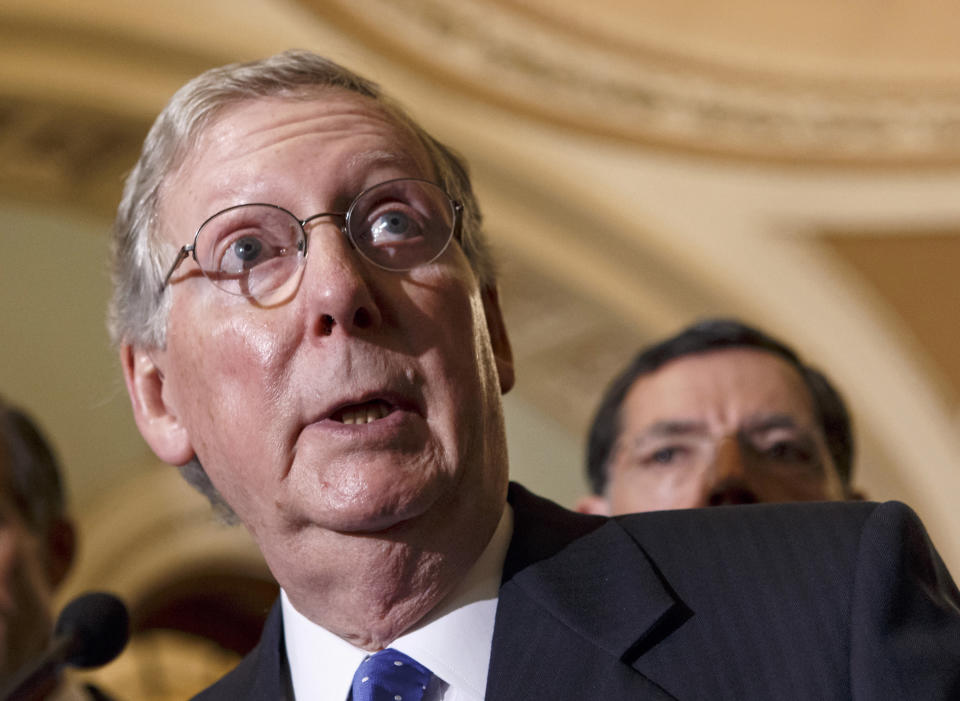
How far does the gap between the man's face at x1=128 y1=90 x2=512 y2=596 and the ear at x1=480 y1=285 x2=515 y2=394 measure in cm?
13

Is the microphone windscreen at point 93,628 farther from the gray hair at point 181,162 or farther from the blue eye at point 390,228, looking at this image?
the blue eye at point 390,228

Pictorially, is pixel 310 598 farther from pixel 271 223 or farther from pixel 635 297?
pixel 635 297

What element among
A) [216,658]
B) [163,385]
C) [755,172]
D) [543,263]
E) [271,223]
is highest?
[755,172]

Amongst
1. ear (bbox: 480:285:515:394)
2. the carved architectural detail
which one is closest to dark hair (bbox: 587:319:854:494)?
ear (bbox: 480:285:515:394)

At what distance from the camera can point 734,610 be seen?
154 cm

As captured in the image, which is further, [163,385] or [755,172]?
[755,172]

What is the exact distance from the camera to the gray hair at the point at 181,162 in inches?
71.6

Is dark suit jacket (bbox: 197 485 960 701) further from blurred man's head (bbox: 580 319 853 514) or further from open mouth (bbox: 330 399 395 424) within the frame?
blurred man's head (bbox: 580 319 853 514)

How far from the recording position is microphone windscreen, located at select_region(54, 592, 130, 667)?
186cm

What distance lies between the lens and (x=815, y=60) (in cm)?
849

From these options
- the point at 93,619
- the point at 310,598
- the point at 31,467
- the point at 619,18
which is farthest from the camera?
the point at 619,18

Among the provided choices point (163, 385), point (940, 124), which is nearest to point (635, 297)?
point (940, 124)

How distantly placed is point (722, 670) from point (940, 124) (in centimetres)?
749

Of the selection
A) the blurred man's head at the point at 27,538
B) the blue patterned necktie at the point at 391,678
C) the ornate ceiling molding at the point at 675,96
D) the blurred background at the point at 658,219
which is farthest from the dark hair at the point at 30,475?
the ornate ceiling molding at the point at 675,96
